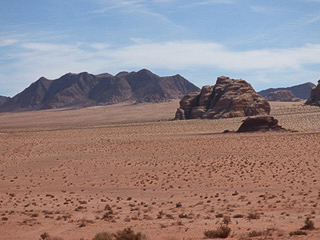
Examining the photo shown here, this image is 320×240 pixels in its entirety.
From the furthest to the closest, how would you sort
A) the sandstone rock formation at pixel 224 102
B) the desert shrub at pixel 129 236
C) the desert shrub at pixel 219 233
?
the sandstone rock formation at pixel 224 102 < the desert shrub at pixel 219 233 < the desert shrub at pixel 129 236

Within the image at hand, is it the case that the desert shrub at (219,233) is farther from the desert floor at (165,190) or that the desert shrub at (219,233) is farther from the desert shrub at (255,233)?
the desert shrub at (255,233)

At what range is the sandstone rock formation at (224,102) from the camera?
68.5 meters

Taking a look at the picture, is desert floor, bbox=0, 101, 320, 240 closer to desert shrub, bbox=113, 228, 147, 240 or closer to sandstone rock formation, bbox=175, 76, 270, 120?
desert shrub, bbox=113, 228, 147, 240

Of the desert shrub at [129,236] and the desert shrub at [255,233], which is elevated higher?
the desert shrub at [129,236]

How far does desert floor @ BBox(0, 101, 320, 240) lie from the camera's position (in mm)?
11086

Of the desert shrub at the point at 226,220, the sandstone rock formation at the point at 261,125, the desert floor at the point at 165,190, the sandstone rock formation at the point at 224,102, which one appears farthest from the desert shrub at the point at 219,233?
the sandstone rock formation at the point at 224,102

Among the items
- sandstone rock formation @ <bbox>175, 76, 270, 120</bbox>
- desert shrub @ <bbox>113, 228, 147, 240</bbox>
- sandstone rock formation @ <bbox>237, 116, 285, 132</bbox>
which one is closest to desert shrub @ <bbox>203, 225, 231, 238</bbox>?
desert shrub @ <bbox>113, 228, 147, 240</bbox>

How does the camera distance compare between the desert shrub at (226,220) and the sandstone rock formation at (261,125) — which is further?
the sandstone rock formation at (261,125)

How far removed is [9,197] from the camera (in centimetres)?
1688

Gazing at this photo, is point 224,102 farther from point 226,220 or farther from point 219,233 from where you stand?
point 219,233

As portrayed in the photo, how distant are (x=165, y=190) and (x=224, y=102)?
5455 cm

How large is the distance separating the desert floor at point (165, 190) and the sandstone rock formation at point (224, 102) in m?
35.3

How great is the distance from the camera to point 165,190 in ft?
56.7

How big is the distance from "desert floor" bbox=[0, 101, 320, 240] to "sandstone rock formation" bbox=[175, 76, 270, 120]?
3534 cm
